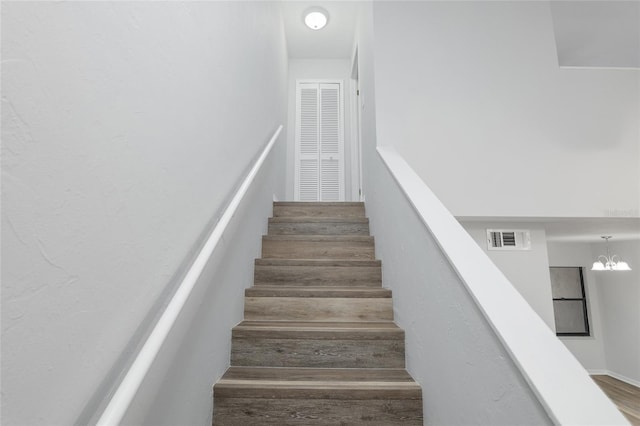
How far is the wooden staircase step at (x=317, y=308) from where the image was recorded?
76.1 inches

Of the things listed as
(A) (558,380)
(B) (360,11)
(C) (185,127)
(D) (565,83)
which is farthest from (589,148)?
(C) (185,127)

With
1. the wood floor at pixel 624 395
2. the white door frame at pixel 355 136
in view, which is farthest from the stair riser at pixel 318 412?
the wood floor at pixel 624 395

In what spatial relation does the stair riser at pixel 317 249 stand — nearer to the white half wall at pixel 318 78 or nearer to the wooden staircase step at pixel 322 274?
the wooden staircase step at pixel 322 274

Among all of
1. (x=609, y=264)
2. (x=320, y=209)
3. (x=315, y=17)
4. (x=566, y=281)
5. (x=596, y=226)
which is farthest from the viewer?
(x=566, y=281)

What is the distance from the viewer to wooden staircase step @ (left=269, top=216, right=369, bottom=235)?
2.87 metres

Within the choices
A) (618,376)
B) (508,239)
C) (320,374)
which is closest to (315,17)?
(508,239)

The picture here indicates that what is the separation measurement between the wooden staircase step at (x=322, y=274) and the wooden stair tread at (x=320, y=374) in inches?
27.3

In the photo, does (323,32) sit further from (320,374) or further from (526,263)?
(320,374)

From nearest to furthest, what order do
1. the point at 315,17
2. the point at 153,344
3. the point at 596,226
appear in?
the point at 153,344
the point at 315,17
the point at 596,226

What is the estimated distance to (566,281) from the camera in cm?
688

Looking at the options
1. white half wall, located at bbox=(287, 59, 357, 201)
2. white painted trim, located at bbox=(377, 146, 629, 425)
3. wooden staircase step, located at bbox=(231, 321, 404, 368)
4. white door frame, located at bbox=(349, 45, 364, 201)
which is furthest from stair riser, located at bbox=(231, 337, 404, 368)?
white half wall, located at bbox=(287, 59, 357, 201)

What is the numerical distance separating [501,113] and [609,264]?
4661mm

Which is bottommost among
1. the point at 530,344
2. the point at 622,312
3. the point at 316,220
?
the point at 622,312

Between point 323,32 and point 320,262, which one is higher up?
point 323,32
